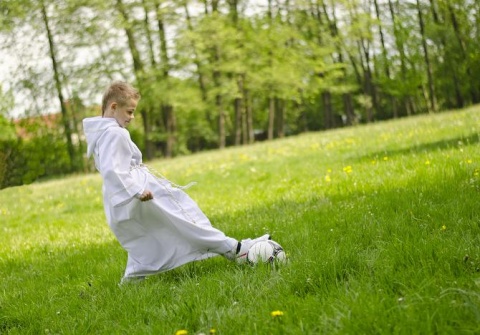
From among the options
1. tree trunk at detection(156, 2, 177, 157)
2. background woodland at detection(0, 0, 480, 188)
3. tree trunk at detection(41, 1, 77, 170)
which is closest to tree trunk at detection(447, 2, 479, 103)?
background woodland at detection(0, 0, 480, 188)

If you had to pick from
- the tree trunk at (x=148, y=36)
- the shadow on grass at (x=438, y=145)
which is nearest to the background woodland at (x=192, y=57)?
the tree trunk at (x=148, y=36)

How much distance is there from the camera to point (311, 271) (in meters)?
3.44

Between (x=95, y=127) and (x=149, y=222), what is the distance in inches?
38.1

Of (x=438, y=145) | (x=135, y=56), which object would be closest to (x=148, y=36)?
(x=135, y=56)

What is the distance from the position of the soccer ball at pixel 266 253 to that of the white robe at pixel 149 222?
0.75 feet

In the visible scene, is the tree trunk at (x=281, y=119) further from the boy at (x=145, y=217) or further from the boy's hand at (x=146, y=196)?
the boy's hand at (x=146, y=196)

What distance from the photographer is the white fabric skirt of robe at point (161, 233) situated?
416 centimetres

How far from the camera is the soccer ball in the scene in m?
3.99

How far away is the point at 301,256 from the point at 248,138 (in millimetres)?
33305

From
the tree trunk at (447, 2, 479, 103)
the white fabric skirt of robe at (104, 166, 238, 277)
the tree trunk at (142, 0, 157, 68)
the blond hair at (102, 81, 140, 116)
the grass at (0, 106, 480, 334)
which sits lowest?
the grass at (0, 106, 480, 334)

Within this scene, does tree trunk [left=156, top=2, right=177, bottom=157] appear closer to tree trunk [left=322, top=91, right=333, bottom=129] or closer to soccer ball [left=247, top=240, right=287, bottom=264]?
tree trunk [left=322, top=91, right=333, bottom=129]

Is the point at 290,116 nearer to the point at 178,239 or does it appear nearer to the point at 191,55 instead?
the point at 191,55

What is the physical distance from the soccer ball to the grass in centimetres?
12

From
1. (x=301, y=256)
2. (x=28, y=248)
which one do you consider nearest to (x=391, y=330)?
(x=301, y=256)
